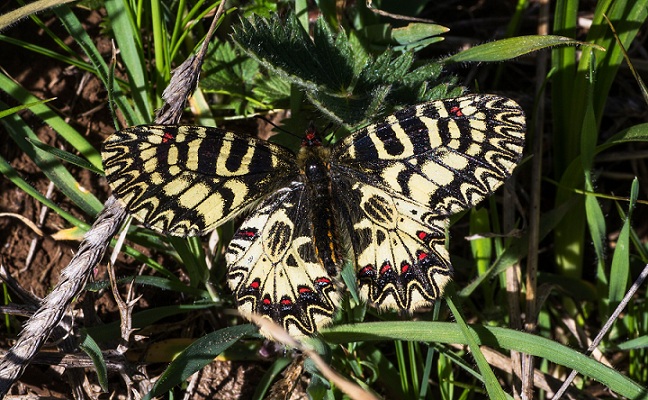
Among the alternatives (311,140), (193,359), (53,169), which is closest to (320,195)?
(311,140)

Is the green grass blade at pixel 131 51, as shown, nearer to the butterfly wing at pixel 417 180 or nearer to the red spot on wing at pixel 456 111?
the butterfly wing at pixel 417 180

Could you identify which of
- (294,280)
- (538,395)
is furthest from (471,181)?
(538,395)

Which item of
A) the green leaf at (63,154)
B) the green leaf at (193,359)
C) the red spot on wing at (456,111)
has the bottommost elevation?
the green leaf at (193,359)

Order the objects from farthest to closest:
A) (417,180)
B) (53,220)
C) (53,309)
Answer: (53,220), (417,180), (53,309)

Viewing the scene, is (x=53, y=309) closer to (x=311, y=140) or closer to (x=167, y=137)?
(x=167, y=137)

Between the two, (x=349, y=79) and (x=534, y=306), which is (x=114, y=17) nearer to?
(x=349, y=79)

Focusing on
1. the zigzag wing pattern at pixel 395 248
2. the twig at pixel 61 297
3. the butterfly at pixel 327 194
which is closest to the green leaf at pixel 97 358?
the twig at pixel 61 297

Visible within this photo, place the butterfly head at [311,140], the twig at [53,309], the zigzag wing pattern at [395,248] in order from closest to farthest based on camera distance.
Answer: the twig at [53,309] < the zigzag wing pattern at [395,248] < the butterfly head at [311,140]
